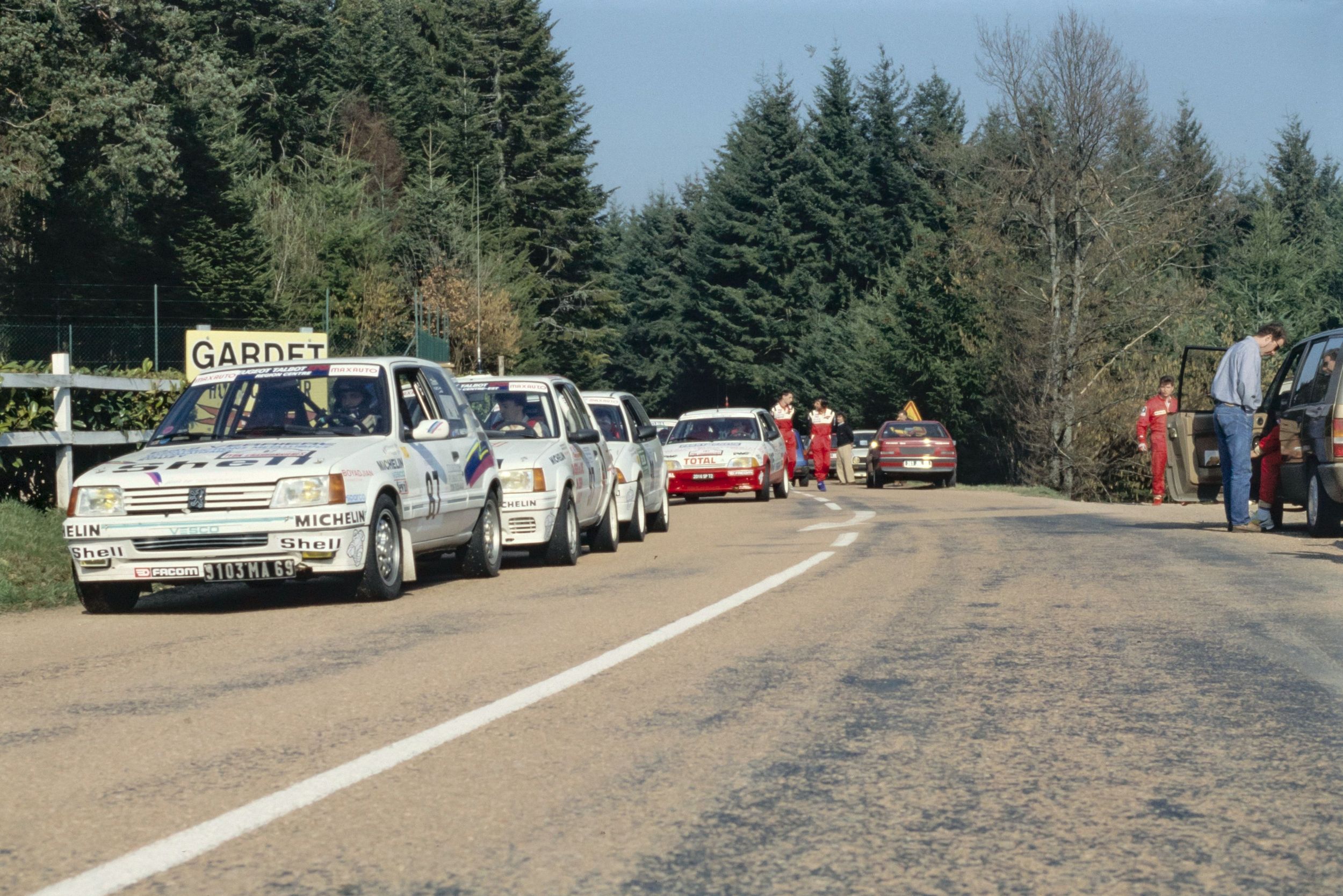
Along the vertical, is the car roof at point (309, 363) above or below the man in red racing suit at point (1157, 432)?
above

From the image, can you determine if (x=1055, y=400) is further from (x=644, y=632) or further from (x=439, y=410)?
(x=644, y=632)

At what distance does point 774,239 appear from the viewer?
8488 cm

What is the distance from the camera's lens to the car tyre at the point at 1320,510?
14.9 m

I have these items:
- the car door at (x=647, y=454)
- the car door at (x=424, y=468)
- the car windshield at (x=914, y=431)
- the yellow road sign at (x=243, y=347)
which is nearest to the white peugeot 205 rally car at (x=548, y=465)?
the car door at (x=424, y=468)

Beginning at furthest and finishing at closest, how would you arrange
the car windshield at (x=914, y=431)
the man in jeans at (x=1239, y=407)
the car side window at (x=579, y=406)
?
the car windshield at (x=914, y=431)
the car side window at (x=579, y=406)
the man in jeans at (x=1239, y=407)

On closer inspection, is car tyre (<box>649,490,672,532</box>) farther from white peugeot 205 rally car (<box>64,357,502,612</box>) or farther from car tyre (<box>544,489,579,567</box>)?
white peugeot 205 rally car (<box>64,357,502,612</box>)

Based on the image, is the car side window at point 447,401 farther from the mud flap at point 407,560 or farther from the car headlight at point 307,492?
the car headlight at point 307,492

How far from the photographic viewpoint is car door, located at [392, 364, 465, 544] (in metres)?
11.5

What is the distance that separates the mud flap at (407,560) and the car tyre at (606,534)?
14.4 feet

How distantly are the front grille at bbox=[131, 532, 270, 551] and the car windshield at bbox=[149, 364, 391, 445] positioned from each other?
4.02 feet

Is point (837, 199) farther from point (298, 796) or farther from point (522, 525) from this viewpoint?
point (298, 796)

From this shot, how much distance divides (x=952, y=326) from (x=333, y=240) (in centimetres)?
2087

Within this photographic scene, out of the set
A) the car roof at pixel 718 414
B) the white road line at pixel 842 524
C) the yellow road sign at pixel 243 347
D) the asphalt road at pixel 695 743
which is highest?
the yellow road sign at pixel 243 347

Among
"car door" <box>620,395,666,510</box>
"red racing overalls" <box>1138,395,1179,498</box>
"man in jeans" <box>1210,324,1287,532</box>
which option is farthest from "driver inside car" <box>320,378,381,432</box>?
"red racing overalls" <box>1138,395,1179,498</box>
